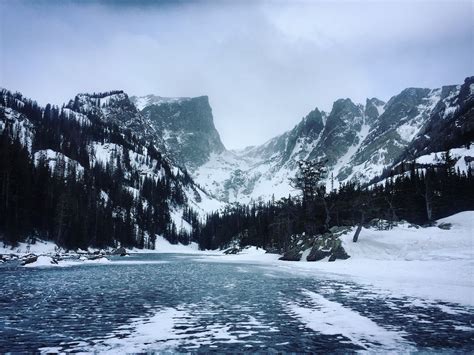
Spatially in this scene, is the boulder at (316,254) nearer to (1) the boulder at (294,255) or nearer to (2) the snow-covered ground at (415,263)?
(2) the snow-covered ground at (415,263)

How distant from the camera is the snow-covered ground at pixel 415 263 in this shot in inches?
869

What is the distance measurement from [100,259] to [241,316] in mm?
54711

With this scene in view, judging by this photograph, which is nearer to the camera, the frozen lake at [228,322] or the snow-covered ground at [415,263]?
the frozen lake at [228,322]

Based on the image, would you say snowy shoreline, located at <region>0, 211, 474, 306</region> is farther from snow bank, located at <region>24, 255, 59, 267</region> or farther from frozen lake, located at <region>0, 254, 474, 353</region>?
frozen lake, located at <region>0, 254, 474, 353</region>

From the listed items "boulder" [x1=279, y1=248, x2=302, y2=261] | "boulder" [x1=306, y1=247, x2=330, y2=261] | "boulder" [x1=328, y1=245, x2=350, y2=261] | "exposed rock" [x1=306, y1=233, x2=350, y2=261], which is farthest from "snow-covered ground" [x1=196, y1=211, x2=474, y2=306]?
"boulder" [x1=279, y1=248, x2=302, y2=261]

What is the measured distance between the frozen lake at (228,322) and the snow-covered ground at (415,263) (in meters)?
4.04

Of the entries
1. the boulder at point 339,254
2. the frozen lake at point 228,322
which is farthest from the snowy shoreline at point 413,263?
the frozen lake at point 228,322

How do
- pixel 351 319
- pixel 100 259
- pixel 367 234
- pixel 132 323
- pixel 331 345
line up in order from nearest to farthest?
pixel 331 345
pixel 132 323
pixel 351 319
pixel 367 234
pixel 100 259

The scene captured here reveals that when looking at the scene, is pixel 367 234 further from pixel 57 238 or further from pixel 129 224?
pixel 129 224

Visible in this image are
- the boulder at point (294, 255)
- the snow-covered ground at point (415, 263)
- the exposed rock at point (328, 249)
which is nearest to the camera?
the snow-covered ground at point (415, 263)

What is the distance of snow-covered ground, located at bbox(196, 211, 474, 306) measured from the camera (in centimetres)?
2208

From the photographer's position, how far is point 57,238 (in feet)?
282

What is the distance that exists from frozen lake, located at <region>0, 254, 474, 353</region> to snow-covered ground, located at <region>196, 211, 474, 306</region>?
404 centimetres

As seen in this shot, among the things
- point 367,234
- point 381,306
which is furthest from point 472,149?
point 381,306
